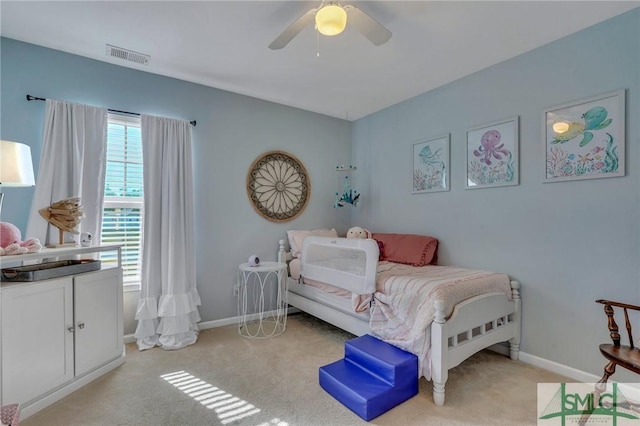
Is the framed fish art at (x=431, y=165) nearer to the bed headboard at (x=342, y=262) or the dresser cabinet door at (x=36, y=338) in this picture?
→ the bed headboard at (x=342, y=262)

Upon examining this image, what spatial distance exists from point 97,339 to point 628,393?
3.57 meters

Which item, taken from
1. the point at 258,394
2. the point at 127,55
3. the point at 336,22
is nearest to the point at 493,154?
the point at 336,22

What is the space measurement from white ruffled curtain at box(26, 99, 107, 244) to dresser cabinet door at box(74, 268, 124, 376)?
53 cm

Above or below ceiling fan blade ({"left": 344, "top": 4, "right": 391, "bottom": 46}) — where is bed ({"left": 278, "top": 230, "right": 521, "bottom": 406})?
below

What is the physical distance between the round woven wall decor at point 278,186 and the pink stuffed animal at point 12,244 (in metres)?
1.87

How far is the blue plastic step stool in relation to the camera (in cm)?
179

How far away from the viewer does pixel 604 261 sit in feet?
6.84

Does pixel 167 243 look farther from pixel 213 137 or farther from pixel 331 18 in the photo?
pixel 331 18

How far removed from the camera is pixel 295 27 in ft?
5.84

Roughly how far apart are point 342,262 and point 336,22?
6.17ft

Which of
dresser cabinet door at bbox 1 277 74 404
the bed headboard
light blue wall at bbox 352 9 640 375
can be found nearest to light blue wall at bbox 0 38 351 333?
the bed headboard

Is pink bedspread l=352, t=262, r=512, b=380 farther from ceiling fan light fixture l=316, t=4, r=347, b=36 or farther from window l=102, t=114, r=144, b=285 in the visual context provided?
window l=102, t=114, r=144, b=285

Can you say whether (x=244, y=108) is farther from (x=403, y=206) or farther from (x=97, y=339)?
(x=97, y=339)

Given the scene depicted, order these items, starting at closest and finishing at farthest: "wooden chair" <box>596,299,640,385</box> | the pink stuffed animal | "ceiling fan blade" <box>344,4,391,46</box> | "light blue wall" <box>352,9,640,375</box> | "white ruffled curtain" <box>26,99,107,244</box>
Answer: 1. "wooden chair" <box>596,299,640,385</box>
2. "ceiling fan blade" <box>344,4,391,46</box>
3. the pink stuffed animal
4. "light blue wall" <box>352,9,640,375</box>
5. "white ruffled curtain" <box>26,99,107,244</box>
